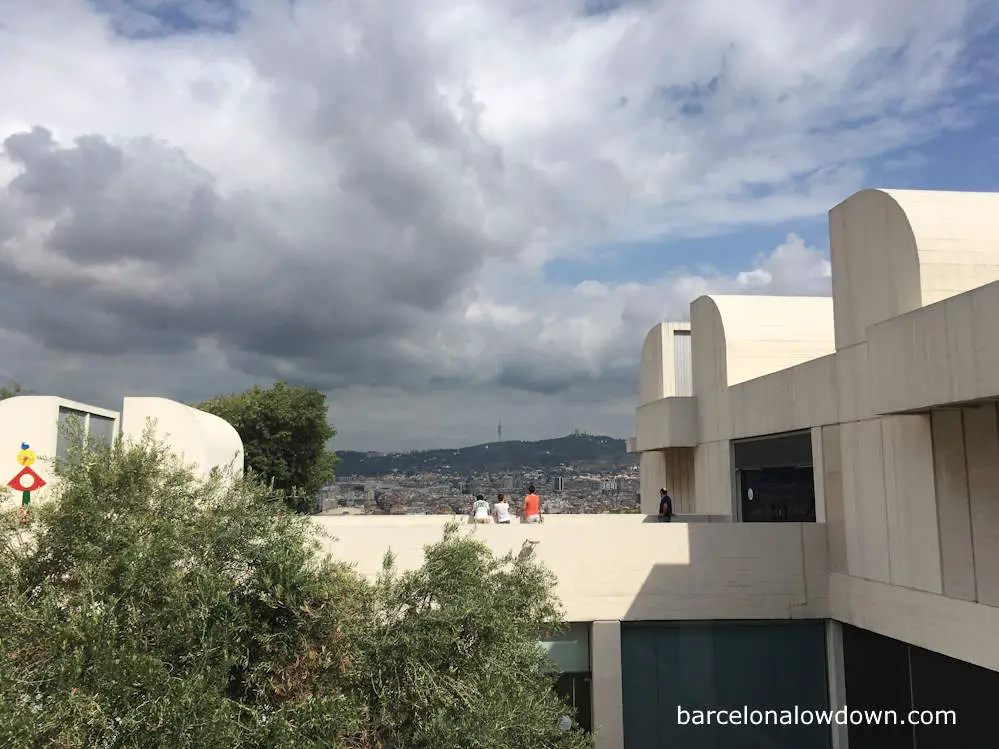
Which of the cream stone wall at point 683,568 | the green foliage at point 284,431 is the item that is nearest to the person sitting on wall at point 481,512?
the cream stone wall at point 683,568

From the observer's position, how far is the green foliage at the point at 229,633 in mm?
8508

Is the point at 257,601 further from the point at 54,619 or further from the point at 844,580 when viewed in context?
the point at 844,580

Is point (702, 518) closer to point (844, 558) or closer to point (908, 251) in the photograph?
point (844, 558)

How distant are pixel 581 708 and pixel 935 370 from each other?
32.8 feet

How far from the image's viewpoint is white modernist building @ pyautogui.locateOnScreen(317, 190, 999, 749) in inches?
503

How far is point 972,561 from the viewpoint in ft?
40.7

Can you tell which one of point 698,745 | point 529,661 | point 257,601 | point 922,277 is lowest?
point 698,745

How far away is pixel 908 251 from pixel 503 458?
82.9 meters

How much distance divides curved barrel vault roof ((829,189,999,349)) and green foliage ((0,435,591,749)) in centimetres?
938

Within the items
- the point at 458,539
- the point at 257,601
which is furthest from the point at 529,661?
the point at 257,601

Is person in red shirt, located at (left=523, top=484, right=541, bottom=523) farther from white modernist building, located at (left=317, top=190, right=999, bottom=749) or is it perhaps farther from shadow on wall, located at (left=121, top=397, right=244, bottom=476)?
shadow on wall, located at (left=121, top=397, right=244, bottom=476)

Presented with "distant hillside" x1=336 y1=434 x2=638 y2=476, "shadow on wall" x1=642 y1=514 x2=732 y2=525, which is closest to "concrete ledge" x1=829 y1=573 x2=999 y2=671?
"shadow on wall" x1=642 y1=514 x2=732 y2=525

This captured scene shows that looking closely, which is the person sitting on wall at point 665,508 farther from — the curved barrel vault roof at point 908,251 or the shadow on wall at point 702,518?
the curved barrel vault roof at point 908,251

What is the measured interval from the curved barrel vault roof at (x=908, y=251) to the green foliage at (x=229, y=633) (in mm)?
9376
